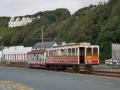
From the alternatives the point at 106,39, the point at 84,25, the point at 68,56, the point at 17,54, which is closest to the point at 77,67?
the point at 68,56

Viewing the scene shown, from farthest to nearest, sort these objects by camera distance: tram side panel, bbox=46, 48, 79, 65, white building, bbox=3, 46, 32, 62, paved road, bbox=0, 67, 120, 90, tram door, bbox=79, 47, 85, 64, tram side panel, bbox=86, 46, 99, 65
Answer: white building, bbox=3, 46, 32, 62
tram side panel, bbox=46, 48, 79, 65
tram door, bbox=79, 47, 85, 64
tram side panel, bbox=86, 46, 99, 65
paved road, bbox=0, 67, 120, 90

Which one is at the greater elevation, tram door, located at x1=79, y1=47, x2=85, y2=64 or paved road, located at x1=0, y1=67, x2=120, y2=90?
tram door, located at x1=79, y1=47, x2=85, y2=64

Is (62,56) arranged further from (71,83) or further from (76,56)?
(71,83)

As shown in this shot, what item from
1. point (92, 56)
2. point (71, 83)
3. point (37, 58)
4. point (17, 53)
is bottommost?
point (71, 83)

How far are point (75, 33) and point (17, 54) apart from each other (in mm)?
26640

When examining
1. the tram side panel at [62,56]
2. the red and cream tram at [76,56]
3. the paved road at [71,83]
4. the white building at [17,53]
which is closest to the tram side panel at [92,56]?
the red and cream tram at [76,56]

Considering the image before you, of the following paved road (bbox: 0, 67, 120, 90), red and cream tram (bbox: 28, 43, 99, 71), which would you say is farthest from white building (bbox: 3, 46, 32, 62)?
paved road (bbox: 0, 67, 120, 90)

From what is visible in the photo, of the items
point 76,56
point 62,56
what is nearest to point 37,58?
point 62,56

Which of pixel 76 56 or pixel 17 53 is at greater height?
pixel 17 53

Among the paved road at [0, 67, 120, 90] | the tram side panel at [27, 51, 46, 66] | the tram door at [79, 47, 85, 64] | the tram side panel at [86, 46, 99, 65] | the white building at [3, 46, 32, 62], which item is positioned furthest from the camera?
the white building at [3, 46, 32, 62]

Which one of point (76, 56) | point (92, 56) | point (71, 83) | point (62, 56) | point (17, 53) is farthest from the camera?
point (17, 53)

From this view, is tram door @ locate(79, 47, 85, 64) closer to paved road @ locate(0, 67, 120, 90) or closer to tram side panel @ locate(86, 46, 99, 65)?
tram side panel @ locate(86, 46, 99, 65)

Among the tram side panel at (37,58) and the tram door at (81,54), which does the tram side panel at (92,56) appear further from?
the tram side panel at (37,58)

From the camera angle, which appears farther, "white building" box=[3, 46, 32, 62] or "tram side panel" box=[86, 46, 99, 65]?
"white building" box=[3, 46, 32, 62]
